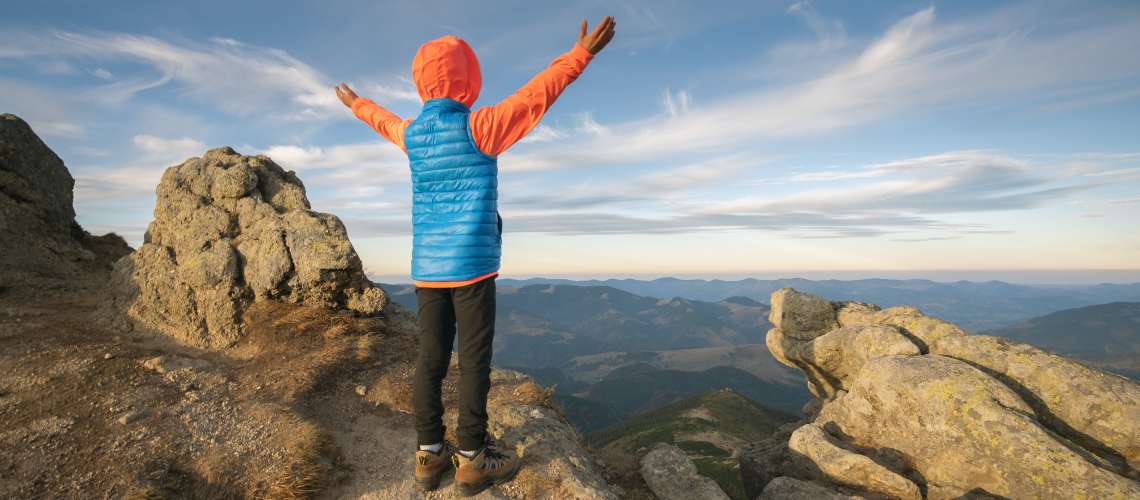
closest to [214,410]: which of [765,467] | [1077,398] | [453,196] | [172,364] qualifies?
[172,364]

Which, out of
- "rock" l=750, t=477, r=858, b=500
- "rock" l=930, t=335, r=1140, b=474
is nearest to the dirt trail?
"rock" l=750, t=477, r=858, b=500

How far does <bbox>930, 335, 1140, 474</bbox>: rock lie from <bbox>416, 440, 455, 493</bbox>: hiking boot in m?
12.5

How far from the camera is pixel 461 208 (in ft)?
19.0

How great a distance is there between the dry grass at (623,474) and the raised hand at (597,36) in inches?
282

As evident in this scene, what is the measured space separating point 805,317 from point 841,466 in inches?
453

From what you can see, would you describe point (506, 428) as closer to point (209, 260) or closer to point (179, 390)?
point (179, 390)

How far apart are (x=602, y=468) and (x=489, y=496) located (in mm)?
3189

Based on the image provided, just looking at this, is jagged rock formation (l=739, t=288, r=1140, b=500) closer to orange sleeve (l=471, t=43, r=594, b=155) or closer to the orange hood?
orange sleeve (l=471, t=43, r=594, b=155)

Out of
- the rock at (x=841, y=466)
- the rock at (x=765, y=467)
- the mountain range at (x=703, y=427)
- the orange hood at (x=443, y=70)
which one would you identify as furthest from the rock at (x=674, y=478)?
the mountain range at (x=703, y=427)

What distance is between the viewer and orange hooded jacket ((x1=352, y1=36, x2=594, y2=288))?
546cm

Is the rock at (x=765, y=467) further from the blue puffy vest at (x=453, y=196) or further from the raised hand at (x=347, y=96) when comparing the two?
the raised hand at (x=347, y=96)

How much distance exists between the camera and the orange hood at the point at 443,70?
5801 millimetres

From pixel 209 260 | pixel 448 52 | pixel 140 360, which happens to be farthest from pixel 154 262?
pixel 448 52

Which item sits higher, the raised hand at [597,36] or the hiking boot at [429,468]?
the raised hand at [597,36]
